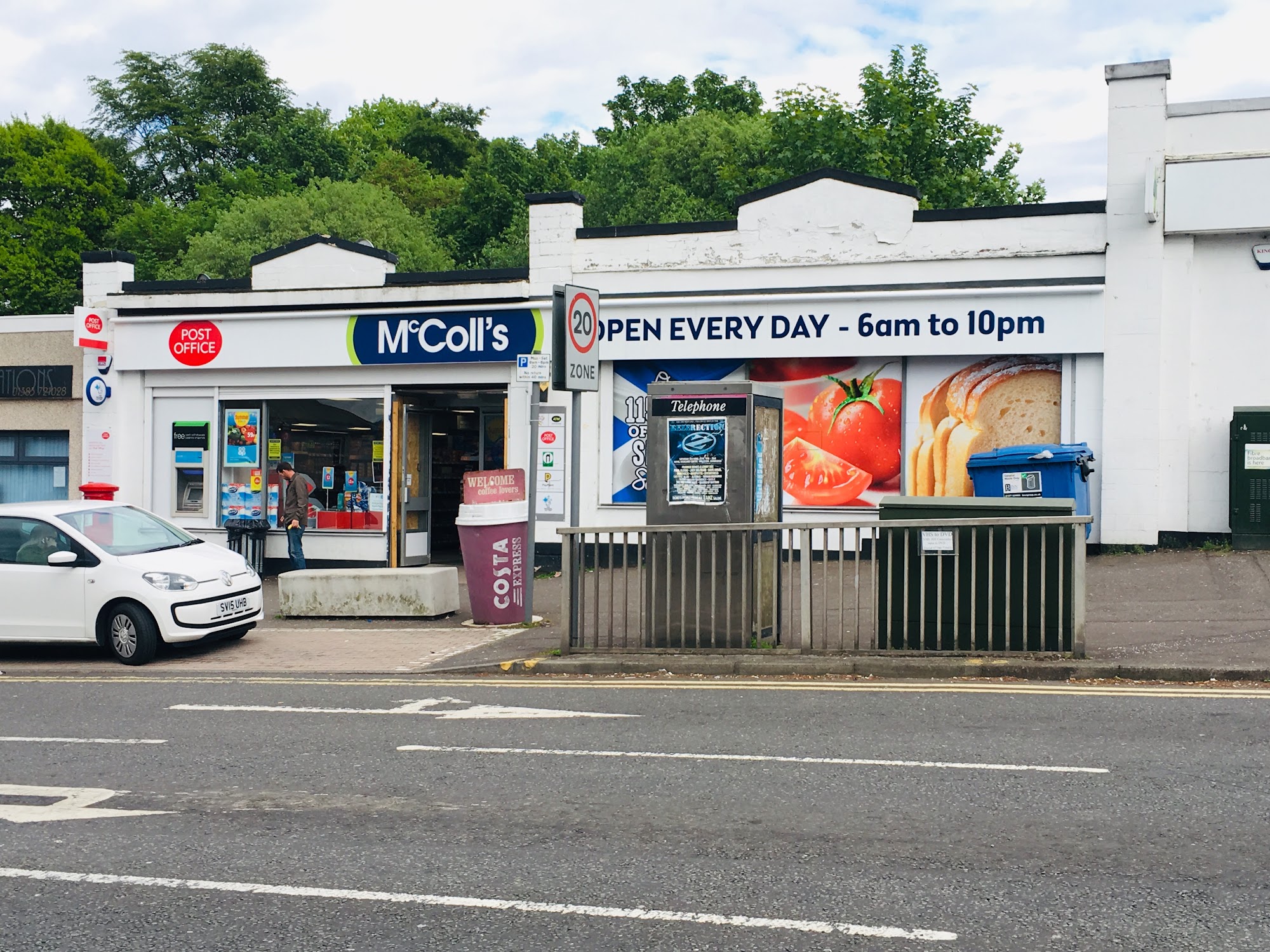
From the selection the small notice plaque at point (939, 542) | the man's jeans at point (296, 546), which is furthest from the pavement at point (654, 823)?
the man's jeans at point (296, 546)

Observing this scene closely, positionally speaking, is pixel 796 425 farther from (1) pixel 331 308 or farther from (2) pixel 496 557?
(1) pixel 331 308

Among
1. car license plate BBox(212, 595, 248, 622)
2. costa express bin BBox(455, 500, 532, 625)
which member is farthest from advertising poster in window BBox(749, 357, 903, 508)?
car license plate BBox(212, 595, 248, 622)

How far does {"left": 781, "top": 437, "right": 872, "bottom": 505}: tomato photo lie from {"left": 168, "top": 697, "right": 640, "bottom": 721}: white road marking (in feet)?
29.5

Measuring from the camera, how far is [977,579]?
9820 mm

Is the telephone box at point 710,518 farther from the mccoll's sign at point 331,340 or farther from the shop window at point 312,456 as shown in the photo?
the shop window at point 312,456

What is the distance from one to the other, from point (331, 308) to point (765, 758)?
543 inches

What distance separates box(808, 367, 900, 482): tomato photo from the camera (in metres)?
17.2

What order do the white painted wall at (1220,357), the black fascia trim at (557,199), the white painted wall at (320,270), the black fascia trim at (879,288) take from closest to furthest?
the white painted wall at (1220,357) → the black fascia trim at (879,288) → the black fascia trim at (557,199) → the white painted wall at (320,270)

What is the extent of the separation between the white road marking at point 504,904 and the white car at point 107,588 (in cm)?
679

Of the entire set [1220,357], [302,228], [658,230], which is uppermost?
[302,228]

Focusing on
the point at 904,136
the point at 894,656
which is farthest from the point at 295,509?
the point at 904,136

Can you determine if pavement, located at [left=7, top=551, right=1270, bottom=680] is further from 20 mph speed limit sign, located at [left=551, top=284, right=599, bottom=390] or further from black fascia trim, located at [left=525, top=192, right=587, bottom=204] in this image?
black fascia trim, located at [left=525, top=192, right=587, bottom=204]

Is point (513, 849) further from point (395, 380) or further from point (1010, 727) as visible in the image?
point (395, 380)

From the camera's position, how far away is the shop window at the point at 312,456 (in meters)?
19.1
